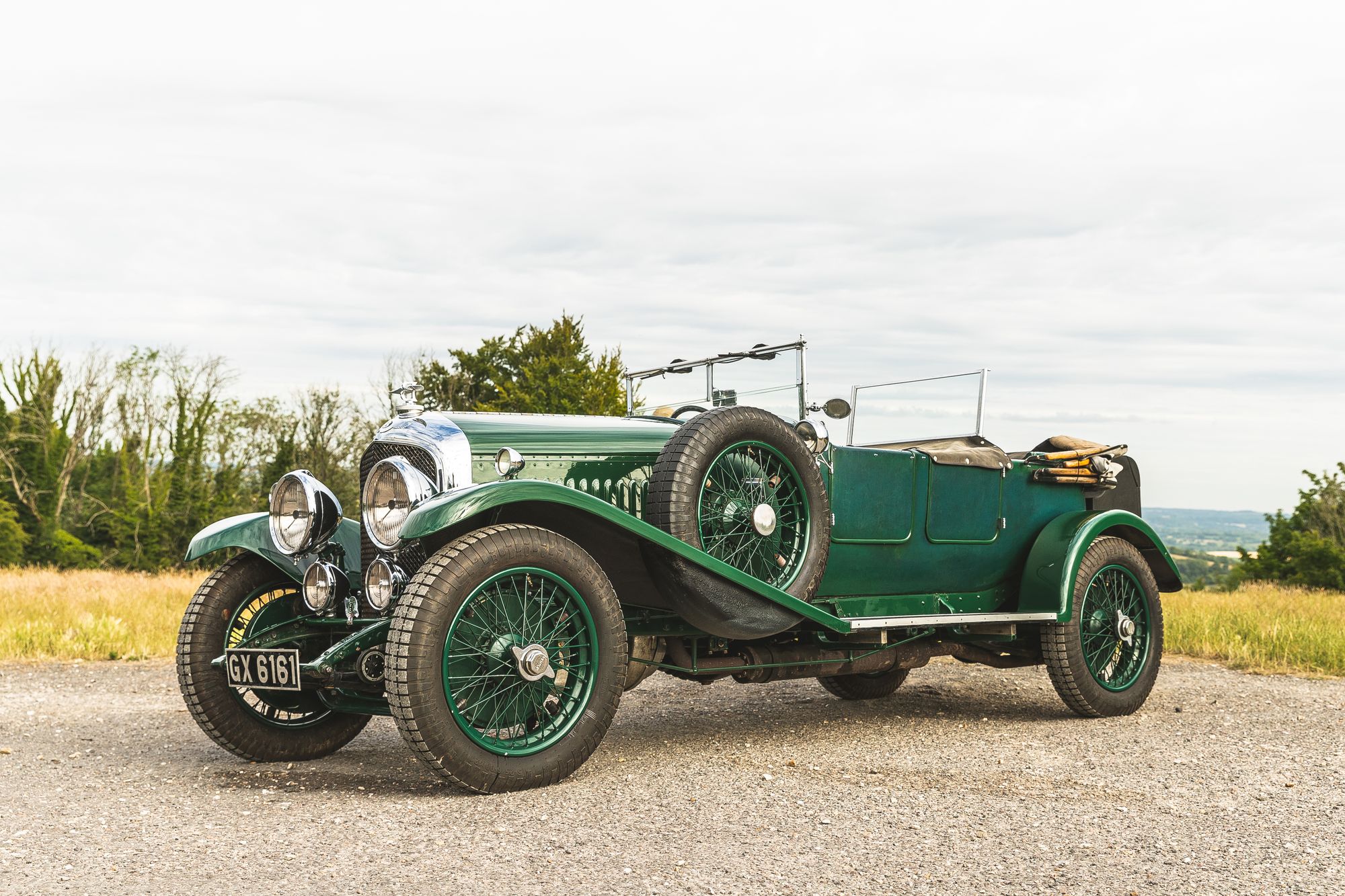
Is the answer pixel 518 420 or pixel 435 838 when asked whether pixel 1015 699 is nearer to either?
pixel 518 420

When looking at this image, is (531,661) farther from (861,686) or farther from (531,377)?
(531,377)

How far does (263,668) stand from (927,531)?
11.5 ft

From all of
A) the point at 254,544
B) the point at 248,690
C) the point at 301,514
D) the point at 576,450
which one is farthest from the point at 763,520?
the point at 248,690

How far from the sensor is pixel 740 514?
5297 mm

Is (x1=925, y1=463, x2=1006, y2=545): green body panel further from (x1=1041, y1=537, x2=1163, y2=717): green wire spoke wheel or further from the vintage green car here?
(x1=1041, y1=537, x2=1163, y2=717): green wire spoke wheel

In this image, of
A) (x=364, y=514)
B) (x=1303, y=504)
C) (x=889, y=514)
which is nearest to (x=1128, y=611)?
(x=889, y=514)

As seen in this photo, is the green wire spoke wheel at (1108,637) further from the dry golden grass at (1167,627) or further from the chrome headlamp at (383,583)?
the chrome headlamp at (383,583)

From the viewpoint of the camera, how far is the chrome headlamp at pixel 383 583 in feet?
15.6

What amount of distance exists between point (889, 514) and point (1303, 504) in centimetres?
2832

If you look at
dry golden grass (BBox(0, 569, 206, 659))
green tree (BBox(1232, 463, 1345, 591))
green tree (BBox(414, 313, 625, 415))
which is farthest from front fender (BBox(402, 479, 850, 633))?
green tree (BBox(1232, 463, 1345, 591))

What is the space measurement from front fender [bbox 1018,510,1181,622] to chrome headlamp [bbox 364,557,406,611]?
3696 millimetres

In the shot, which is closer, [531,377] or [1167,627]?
[1167,627]

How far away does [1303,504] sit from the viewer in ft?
98.0

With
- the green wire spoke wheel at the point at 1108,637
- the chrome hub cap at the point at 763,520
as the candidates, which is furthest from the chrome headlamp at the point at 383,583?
the green wire spoke wheel at the point at 1108,637
